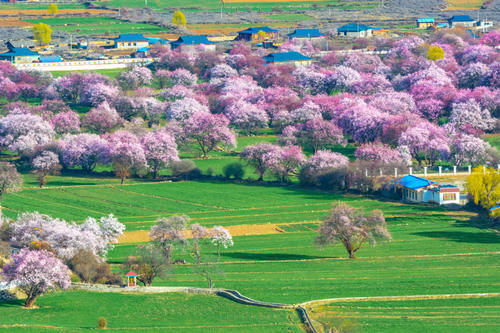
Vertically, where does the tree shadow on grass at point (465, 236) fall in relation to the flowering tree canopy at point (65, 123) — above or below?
below

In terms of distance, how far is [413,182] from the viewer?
130 metres

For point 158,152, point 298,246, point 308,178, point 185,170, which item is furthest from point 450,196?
point 158,152

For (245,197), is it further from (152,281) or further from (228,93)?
(228,93)

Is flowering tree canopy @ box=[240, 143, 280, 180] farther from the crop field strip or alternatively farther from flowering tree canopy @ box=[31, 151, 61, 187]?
the crop field strip

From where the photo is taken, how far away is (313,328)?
74562mm

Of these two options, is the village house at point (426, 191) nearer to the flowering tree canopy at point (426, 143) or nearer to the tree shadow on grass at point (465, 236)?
the tree shadow on grass at point (465, 236)

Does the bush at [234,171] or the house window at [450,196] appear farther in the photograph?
the bush at [234,171]

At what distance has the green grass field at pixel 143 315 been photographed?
7481 centimetres

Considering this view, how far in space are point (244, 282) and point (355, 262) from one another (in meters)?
13.1

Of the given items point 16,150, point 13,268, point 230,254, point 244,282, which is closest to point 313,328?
point 244,282

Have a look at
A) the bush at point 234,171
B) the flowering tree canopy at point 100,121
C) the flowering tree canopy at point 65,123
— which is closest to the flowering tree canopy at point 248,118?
the flowering tree canopy at point 100,121

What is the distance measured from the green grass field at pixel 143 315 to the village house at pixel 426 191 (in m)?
47.5

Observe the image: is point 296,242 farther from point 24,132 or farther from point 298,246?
point 24,132

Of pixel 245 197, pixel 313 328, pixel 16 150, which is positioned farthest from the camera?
pixel 16 150
